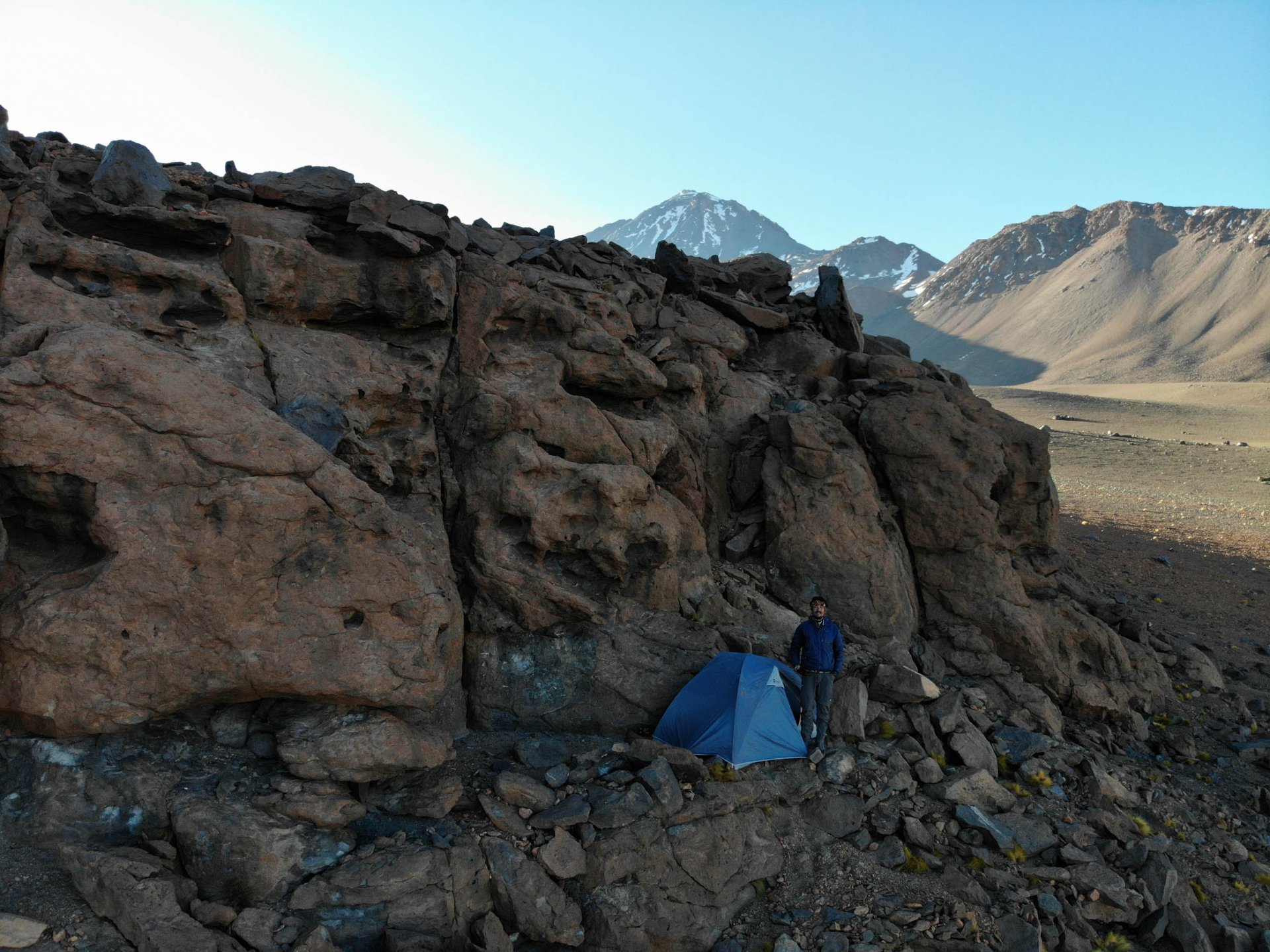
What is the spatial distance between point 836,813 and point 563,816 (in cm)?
432

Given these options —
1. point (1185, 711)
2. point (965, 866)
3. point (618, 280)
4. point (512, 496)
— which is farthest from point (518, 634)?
point (1185, 711)

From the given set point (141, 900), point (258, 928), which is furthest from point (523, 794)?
point (141, 900)

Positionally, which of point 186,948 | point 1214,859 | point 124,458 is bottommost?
point 1214,859

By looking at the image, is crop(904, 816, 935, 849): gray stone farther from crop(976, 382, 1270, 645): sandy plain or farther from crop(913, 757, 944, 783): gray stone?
crop(976, 382, 1270, 645): sandy plain

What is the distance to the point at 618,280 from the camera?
2008cm

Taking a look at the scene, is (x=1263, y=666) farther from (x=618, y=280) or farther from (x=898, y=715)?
(x=618, y=280)

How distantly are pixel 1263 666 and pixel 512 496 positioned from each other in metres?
20.9

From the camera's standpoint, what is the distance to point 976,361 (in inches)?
6575

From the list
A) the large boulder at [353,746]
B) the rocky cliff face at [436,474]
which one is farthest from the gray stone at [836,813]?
the large boulder at [353,746]

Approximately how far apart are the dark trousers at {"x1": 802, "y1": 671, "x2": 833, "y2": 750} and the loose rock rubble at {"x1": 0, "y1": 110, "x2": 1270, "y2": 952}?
1.23 ft

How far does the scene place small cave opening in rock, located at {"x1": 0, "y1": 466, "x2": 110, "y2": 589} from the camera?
952cm

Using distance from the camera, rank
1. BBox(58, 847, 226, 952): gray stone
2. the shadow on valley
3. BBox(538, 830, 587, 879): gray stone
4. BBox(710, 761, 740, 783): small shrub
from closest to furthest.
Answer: BBox(58, 847, 226, 952): gray stone → BBox(538, 830, 587, 879): gray stone → BBox(710, 761, 740, 783): small shrub → the shadow on valley

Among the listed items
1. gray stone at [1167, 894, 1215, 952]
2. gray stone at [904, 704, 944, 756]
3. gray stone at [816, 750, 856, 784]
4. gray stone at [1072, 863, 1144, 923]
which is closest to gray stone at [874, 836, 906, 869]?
gray stone at [816, 750, 856, 784]

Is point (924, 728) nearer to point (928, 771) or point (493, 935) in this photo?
point (928, 771)
